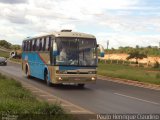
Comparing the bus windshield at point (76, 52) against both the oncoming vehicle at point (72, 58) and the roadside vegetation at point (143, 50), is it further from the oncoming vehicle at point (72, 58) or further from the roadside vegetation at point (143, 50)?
the roadside vegetation at point (143, 50)

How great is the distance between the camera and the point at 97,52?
80.9ft

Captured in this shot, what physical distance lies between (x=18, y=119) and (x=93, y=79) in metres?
13.4

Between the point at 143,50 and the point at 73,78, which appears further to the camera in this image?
the point at 143,50

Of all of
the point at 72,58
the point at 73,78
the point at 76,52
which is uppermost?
the point at 76,52

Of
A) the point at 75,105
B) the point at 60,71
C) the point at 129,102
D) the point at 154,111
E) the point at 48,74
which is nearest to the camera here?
the point at 154,111

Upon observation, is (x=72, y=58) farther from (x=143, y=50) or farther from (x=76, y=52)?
(x=143, y=50)

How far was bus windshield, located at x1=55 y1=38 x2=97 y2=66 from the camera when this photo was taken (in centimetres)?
2409

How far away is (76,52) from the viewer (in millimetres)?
24172

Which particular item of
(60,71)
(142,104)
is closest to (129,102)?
(142,104)

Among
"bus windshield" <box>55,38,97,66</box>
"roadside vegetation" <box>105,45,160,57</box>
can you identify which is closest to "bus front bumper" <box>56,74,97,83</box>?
"bus windshield" <box>55,38,97,66</box>

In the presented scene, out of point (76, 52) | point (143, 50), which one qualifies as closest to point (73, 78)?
point (76, 52)

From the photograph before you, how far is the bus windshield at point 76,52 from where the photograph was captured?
24.1 m

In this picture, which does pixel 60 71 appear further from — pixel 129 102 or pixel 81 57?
pixel 129 102

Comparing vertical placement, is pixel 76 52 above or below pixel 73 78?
above
